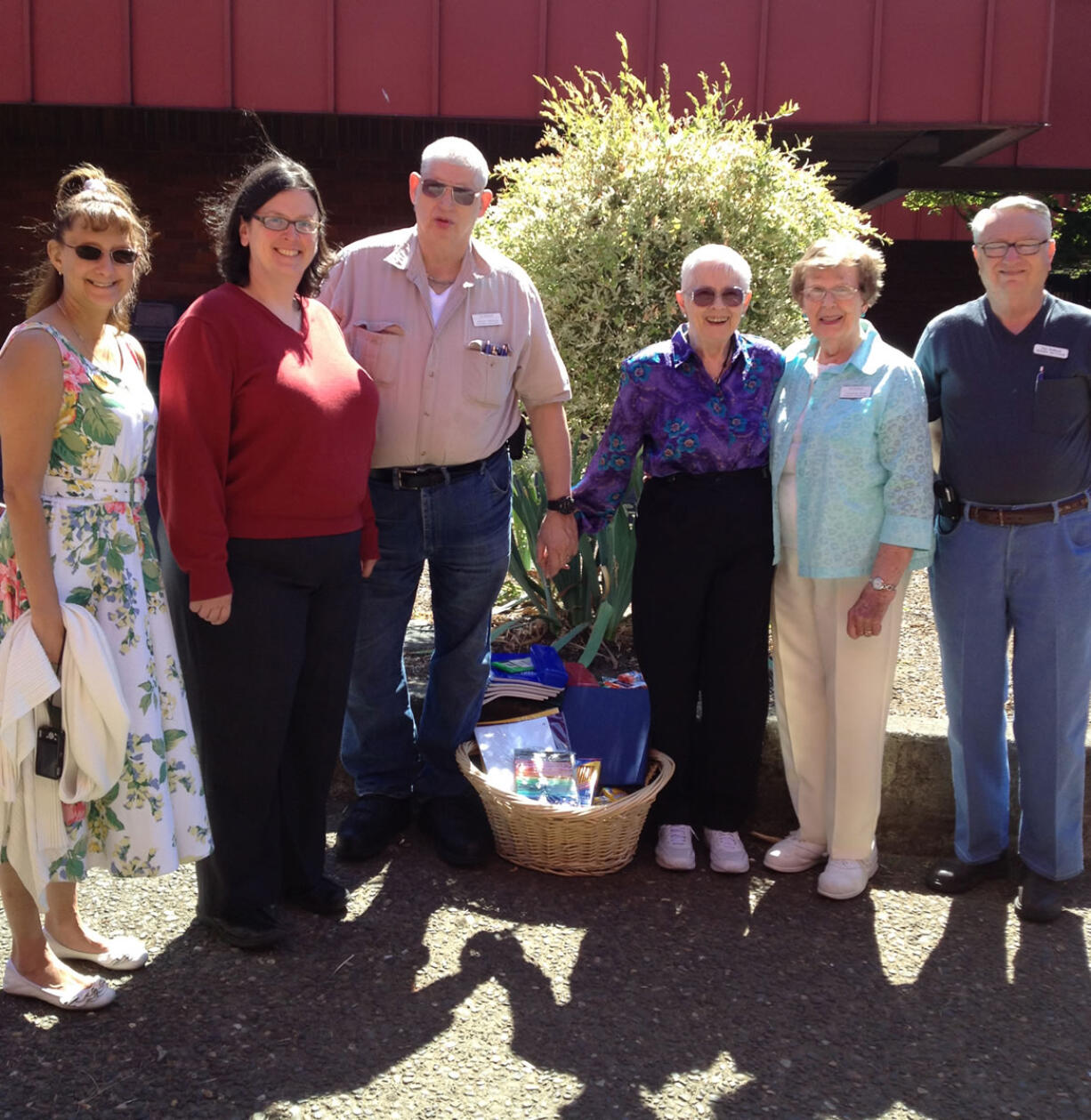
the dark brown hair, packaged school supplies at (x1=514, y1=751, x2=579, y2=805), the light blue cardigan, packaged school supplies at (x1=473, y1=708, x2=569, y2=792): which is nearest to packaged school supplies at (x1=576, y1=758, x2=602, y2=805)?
packaged school supplies at (x1=514, y1=751, x2=579, y2=805)

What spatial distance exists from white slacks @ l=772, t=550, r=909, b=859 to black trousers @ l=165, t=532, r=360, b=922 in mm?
1359

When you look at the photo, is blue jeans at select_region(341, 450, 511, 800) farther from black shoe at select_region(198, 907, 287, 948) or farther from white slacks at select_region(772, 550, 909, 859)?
white slacks at select_region(772, 550, 909, 859)

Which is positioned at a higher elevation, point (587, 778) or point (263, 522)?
point (263, 522)

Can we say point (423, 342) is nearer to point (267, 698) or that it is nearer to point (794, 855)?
point (267, 698)

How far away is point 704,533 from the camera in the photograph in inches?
142

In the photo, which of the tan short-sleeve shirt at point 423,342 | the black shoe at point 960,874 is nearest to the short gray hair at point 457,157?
the tan short-sleeve shirt at point 423,342

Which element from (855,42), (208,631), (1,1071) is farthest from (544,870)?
(855,42)

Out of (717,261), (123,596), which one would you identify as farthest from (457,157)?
(123,596)

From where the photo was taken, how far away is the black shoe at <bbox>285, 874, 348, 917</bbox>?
133 inches

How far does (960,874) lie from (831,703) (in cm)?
67

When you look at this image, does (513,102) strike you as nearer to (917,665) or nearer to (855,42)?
(855,42)

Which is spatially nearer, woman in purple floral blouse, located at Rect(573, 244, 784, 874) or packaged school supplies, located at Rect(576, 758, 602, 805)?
woman in purple floral blouse, located at Rect(573, 244, 784, 874)

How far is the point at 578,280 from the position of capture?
15.5ft

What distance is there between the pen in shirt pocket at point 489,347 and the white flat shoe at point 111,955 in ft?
6.21
